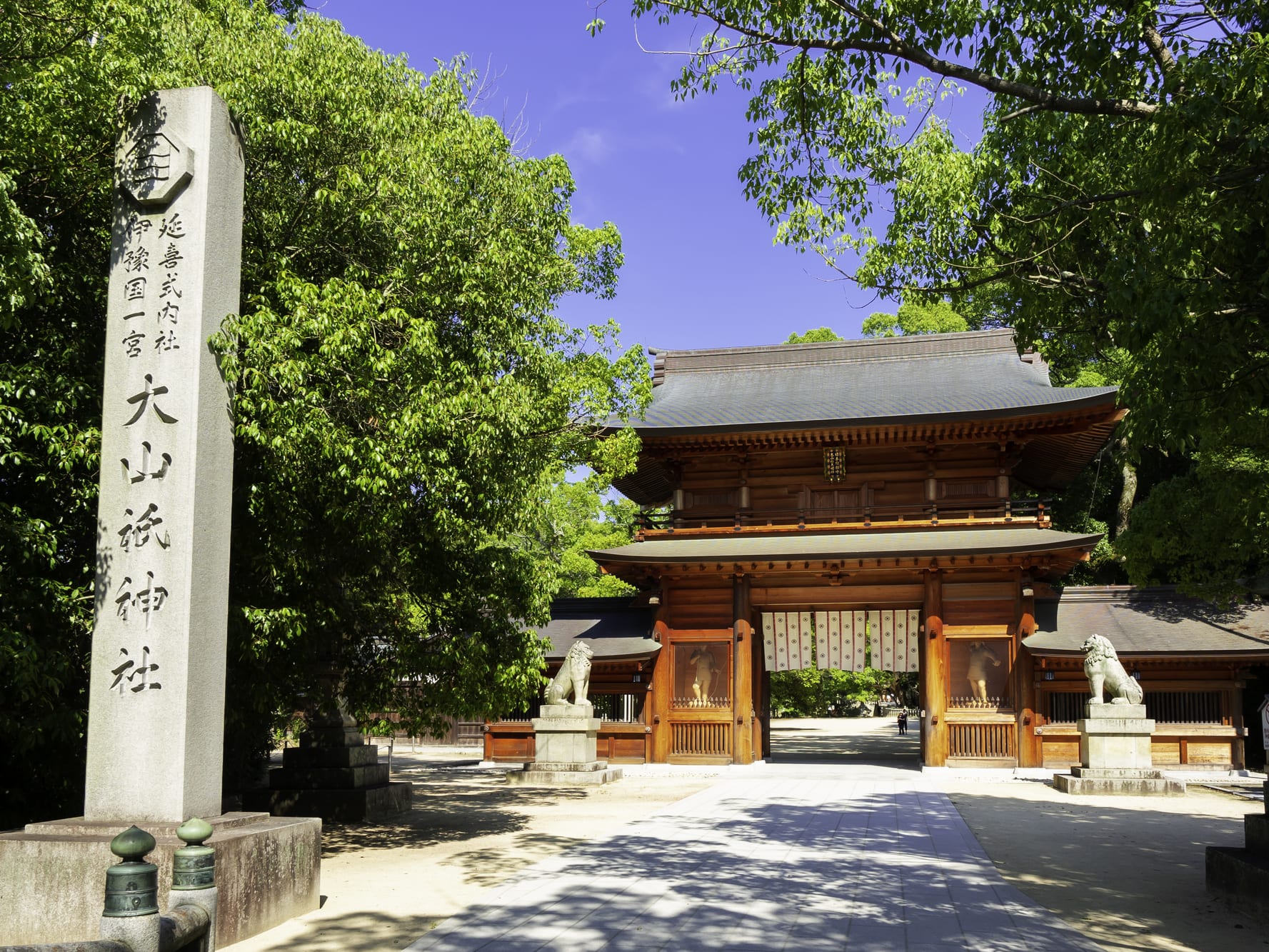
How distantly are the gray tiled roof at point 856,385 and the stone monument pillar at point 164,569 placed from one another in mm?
13529

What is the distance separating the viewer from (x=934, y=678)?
756 inches

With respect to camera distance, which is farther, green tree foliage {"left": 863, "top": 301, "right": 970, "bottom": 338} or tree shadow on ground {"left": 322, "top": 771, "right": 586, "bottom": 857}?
green tree foliage {"left": 863, "top": 301, "right": 970, "bottom": 338}

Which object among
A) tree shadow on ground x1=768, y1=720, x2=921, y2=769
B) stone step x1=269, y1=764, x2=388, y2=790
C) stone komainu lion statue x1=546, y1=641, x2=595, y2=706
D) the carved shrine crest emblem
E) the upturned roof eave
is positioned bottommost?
tree shadow on ground x1=768, y1=720, x2=921, y2=769

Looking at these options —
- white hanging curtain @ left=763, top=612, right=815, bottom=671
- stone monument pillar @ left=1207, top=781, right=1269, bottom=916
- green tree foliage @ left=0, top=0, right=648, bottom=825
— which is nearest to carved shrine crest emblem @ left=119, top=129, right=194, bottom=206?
green tree foliage @ left=0, top=0, right=648, bottom=825

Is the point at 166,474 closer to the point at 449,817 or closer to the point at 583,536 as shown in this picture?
the point at 449,817

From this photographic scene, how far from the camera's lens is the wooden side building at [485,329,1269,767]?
19.0 m

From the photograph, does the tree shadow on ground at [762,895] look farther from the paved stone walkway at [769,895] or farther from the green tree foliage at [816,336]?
the green tree foliage at [816,336]

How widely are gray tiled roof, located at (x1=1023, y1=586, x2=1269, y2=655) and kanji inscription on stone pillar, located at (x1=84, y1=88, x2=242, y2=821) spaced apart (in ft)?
51.0

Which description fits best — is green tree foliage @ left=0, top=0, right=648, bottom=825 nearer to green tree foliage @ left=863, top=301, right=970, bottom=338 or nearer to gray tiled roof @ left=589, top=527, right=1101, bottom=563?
gray tiled roof @ left=589, top=527, right=1101, bottom=563

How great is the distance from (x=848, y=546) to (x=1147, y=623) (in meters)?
5.92

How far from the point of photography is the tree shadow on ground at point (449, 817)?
35.9 ft

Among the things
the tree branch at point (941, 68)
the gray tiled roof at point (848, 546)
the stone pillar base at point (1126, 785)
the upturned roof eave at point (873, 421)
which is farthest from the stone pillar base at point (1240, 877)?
the upturned roof eave at point (873, 421)

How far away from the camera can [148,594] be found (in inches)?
266

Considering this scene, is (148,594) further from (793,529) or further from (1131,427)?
(793,529)
